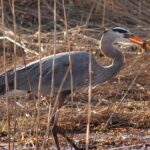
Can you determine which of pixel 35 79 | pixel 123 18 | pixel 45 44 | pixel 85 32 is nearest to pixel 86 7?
pixel 123 18

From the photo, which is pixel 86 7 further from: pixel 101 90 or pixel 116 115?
pixel 116 115

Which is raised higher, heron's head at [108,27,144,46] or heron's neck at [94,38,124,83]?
heron's head at [108,27,144,46]

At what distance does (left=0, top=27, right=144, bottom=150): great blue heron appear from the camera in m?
5.75

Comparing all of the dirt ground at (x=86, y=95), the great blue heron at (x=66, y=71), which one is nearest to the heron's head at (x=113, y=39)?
the great blue heron at (x=66, y=71)

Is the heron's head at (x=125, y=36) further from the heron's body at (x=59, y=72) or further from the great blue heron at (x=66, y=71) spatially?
the heron's body at (x=59, y=72)

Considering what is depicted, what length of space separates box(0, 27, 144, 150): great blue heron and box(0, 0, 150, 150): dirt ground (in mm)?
135

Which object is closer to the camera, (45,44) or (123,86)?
(123,86)

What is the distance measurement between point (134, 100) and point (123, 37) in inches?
31.0

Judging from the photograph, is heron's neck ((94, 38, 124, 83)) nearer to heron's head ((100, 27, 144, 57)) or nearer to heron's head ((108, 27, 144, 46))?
heron's head ((100, 27, 144, 57))

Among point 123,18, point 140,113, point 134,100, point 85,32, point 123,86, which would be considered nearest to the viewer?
point 140,113

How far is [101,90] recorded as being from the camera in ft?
23.8

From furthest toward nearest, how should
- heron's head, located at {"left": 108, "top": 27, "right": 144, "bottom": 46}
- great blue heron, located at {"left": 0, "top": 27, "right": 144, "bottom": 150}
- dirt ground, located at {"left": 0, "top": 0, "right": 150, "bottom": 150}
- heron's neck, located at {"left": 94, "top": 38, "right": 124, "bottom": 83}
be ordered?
heron's head, located at {"left": 108, "top": 27, "right": 144, "bottom": 46}, heron's neck, located at {"left": 94, "top": 38, "right": 124, "bottom": 83}, great blue heron, located at {"left": 0, "top": 27, "right": 144, "bottom": 150}, dirt ground, located at {"left": 0, "top": 0, "right": 150, "bottom": 150}

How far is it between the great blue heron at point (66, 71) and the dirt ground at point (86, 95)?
5.3 inches

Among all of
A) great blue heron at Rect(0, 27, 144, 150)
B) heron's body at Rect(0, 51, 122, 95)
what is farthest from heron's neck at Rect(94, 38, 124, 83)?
heron's body at Rect(0, 51, 122, 95)
